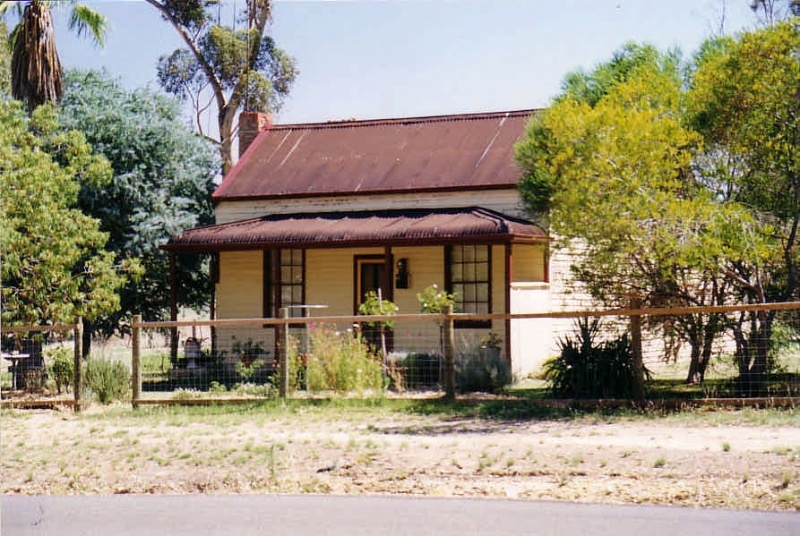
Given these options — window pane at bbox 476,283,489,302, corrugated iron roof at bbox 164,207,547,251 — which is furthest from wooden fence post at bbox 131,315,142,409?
window pane at bbox 476,283,489,302

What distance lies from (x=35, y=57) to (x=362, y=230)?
292 inches

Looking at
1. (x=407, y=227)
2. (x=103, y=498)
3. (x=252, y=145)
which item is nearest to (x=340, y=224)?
(x=407, y=227)

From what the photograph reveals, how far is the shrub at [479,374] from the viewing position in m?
16.8

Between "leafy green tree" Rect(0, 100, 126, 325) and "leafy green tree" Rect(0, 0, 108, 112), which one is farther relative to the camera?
"leafy green tree" Rect(0, 0, 108, 112)

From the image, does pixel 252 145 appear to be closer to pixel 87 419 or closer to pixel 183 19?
pixel 183 19

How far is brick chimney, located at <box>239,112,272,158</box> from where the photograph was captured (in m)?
25.6

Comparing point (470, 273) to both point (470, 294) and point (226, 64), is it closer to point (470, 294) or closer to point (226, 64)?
point (470, 294)

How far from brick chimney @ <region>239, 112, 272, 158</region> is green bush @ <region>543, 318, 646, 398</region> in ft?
41.5

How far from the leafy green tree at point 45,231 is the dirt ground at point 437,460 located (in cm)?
570

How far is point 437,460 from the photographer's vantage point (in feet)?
36.1

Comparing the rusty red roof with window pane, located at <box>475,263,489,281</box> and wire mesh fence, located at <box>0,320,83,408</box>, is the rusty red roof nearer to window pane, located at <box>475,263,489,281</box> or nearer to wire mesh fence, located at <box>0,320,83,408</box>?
window pane, located at <box>475,263,489,281</box>

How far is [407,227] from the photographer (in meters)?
20.4

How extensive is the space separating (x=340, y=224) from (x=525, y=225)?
12.3 ft

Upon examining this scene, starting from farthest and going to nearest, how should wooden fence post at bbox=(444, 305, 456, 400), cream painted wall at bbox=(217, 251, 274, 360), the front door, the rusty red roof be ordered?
cream painted wall at bbox=(217, 251, 274, 360), the front door, the rusty red roof, wooden fence post at bbox=(444, 305, 456, 400)
